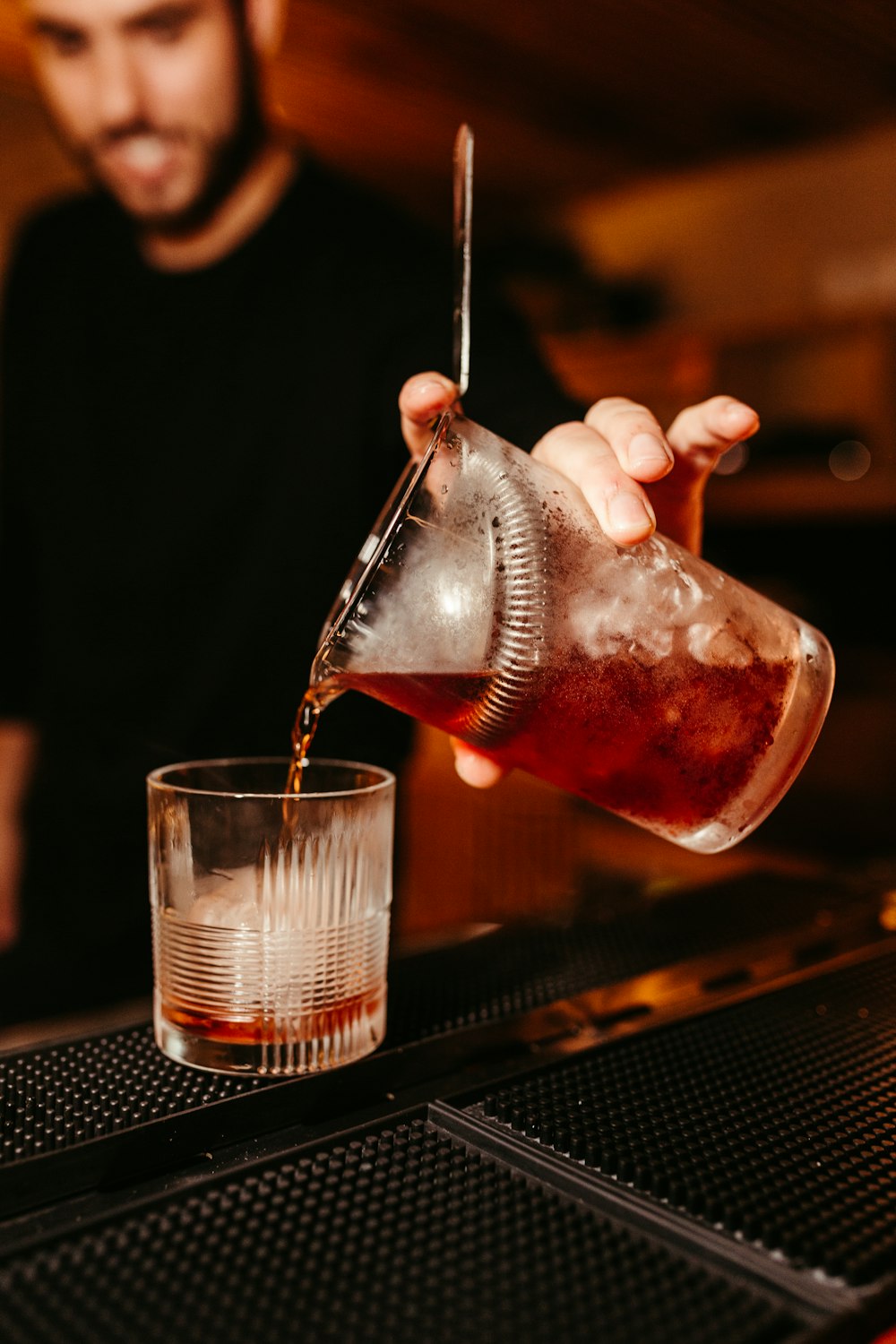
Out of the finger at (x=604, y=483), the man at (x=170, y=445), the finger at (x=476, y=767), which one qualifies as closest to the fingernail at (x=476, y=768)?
the finger at (x=476, y=767)

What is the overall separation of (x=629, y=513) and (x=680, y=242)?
3.74 meters

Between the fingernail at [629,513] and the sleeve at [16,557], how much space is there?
1.22 m

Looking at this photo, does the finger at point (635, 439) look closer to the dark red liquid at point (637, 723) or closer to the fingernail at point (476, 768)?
the dark red liquid at point (637, 723)

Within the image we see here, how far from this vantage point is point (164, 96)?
1674 millimetres

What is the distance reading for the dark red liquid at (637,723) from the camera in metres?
0.69

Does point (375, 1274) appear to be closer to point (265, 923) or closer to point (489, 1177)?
point (489, 1177)

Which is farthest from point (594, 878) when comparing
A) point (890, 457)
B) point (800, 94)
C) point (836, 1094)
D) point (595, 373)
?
point (836, 1094)

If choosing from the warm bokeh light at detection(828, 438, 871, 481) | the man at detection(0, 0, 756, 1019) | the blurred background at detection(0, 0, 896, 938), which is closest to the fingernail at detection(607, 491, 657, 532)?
the man at detection(0, 0, 756, 1019)

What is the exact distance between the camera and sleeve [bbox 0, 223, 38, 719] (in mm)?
1673

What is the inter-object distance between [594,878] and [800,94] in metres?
2.30

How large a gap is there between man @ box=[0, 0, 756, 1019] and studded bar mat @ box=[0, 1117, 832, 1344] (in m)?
0.94

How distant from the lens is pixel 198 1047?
70cm

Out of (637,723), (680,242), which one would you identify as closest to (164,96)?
(637,723)

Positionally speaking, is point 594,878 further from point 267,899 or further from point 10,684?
point 267,899
